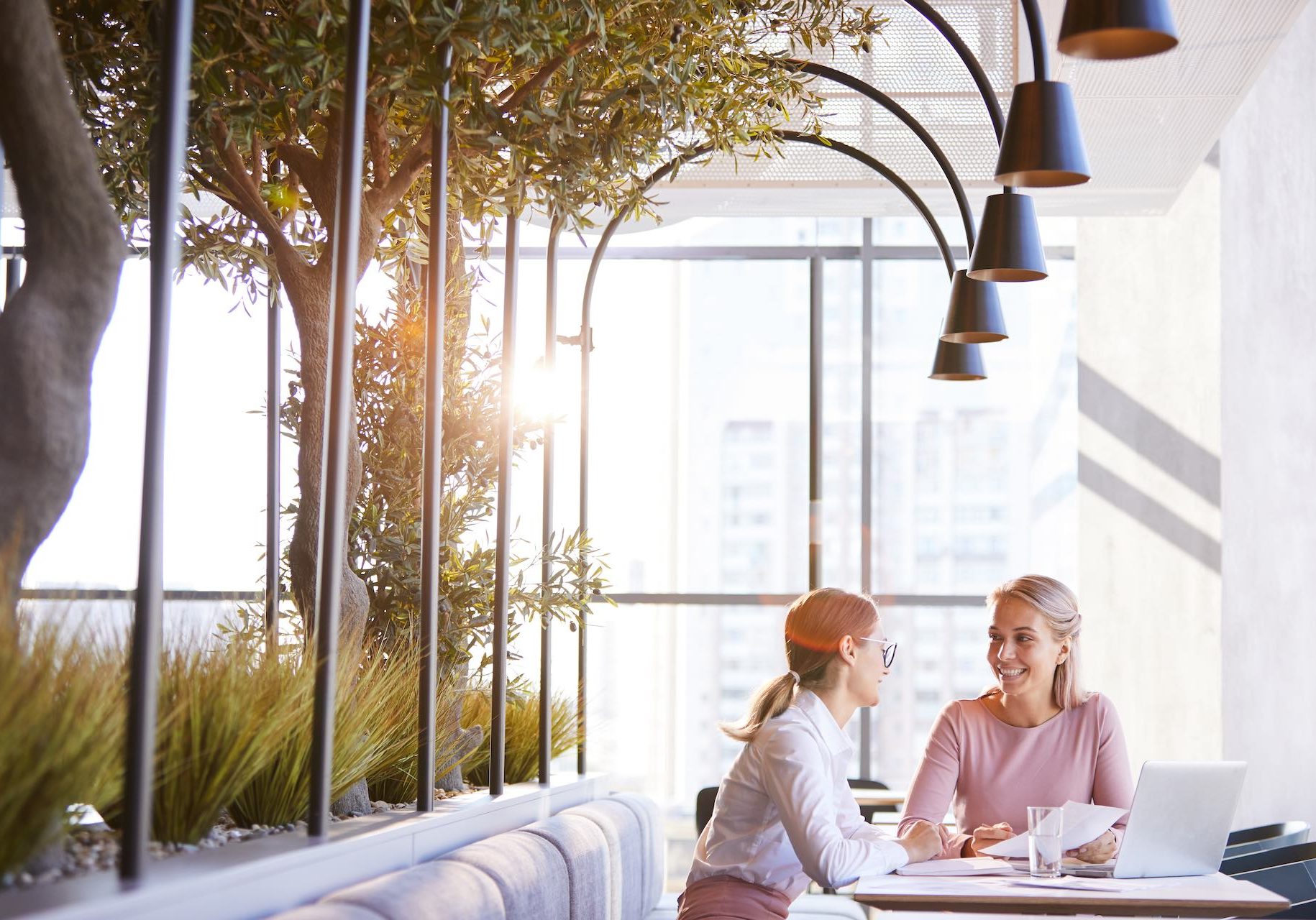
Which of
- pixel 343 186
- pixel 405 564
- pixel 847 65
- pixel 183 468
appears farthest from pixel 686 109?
pixel 183 468

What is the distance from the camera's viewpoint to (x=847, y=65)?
530 cm

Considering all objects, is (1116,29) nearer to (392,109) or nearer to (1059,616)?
(1059,616)

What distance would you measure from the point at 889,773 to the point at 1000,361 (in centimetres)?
308

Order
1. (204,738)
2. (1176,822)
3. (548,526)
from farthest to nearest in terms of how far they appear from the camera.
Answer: (548,526) → (1176,822) → (204,738)

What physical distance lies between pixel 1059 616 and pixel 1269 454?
3941 millimetres

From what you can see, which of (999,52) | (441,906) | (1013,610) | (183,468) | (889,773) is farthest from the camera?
(889,773)

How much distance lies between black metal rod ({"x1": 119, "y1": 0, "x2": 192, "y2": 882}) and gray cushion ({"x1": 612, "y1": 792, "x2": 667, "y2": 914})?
2.60 meters

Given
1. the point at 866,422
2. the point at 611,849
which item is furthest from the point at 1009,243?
the point at 866,422

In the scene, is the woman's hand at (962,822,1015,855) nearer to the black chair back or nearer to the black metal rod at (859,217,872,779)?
the black chair back

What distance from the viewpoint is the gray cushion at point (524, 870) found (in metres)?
2.61

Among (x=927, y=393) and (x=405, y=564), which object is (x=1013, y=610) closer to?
(x=405, y=564)

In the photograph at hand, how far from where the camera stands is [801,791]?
9.36ft

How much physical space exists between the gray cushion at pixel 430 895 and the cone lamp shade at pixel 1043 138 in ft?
6.48

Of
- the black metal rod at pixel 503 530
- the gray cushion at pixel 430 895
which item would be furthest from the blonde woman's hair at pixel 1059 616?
the gray cushion at pixel 430 895
